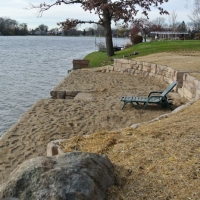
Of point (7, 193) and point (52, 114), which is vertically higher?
point (7, 193)

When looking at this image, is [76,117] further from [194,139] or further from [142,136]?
[194,139]

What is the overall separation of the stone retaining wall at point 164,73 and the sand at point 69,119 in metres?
0.43

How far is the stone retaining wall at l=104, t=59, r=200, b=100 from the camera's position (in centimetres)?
973

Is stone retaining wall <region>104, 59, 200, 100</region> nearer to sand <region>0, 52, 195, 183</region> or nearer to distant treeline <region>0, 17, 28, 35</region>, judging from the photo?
sand <region>0, 52, 195, 183</region>

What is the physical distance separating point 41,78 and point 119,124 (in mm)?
15170

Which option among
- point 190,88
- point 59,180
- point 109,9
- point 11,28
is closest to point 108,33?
point 109,9

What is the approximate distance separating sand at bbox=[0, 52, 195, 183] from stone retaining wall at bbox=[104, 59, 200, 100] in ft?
1.41

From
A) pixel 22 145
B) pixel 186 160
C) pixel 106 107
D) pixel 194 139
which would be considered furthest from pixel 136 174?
pixel 106 107

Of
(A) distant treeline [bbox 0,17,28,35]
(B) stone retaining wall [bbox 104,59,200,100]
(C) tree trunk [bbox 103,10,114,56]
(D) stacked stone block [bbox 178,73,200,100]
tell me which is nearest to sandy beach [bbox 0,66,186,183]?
(D) stacked stone block [bbox 178,73,200,100]

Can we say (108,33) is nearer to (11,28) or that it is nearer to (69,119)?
(69,119)

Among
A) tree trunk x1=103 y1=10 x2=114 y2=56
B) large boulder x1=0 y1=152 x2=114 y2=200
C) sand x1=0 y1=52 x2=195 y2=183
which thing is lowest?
sand x1=0 y1=52 x2=195 y2=183

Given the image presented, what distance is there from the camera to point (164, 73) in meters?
14.0

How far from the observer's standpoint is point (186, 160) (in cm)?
397

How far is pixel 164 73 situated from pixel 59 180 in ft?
38.2
